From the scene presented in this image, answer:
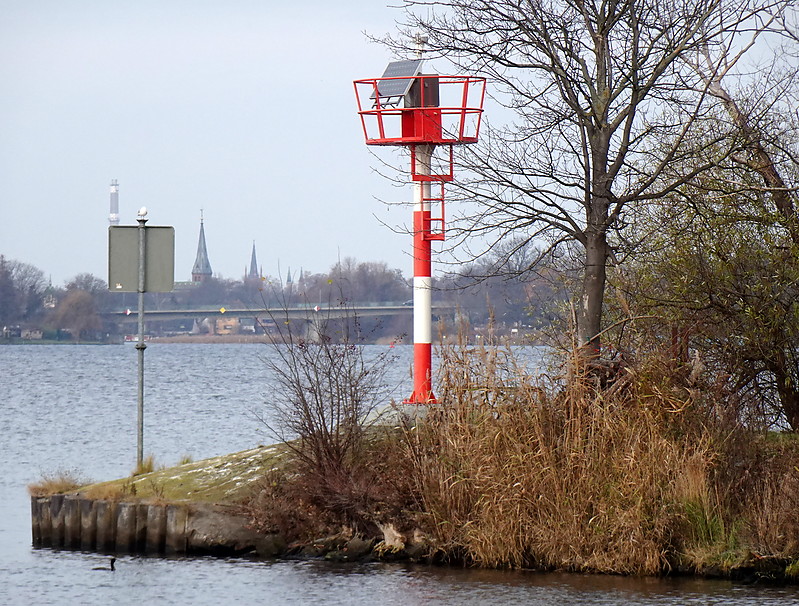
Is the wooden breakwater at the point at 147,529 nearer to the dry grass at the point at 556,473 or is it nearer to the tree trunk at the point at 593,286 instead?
the dry grass at the point at 556,473

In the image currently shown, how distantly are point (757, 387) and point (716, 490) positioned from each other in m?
3.31

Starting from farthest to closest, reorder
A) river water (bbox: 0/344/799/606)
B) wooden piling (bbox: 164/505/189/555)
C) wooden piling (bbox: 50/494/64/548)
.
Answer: wooden piling (bbox: 50/494/64/548)
wooden piling (bbox: 164/505/189/555)
river water (bbox: 0/344/799/606)

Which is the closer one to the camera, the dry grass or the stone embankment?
the dry grass

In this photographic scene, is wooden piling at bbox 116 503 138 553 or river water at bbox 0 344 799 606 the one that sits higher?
wooden piling at bbox 116 503 138 553

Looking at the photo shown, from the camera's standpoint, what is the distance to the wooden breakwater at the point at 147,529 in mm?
13906

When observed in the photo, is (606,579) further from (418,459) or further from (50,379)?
(50,379)

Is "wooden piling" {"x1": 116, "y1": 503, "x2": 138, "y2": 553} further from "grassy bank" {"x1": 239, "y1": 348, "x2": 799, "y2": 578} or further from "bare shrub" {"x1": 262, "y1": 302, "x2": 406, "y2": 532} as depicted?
"bare shrub" {"x1": 262, "y1": 302, "x2": 406, "y2": 532}

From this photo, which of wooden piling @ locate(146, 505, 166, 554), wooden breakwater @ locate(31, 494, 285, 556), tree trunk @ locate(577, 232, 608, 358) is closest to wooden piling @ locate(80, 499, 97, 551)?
wooden breakwater @ locate(31, 494, 285, 556)

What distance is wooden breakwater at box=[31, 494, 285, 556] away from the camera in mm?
13906

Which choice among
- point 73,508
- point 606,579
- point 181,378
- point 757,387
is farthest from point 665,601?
point 181,378

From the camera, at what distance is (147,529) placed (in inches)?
559

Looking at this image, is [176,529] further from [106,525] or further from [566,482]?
[566,482]

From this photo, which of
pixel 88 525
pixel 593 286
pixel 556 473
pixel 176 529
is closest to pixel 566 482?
pixel 556 473

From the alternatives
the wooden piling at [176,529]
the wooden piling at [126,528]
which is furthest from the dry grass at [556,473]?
the wooden piling at [126,528]
